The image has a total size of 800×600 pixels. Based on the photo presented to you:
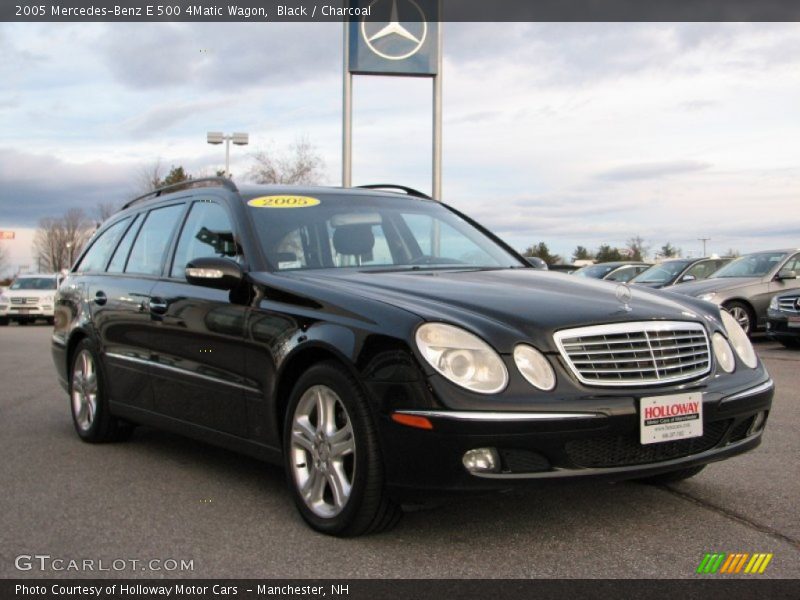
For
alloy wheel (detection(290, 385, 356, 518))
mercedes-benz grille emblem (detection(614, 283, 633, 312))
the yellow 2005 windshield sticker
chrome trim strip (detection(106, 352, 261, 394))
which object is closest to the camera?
alloy wheel (detection(290, 385, 356, 518))

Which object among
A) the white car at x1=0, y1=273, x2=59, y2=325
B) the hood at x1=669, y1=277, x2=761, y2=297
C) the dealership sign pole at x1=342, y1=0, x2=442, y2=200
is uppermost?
the dealership sign pole at x1=342, y1=0, x2=442, y2=200

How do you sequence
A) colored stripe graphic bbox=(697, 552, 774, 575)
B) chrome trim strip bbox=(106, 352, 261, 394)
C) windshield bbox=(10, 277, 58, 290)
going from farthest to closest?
windshield bbox=(10, 277, 58, 290)
chrome trim strip bbox=(106, 352, 261, 394)
colored stripe graphic bbox=(697, 552, 774, 575)

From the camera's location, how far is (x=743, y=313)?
15.4m

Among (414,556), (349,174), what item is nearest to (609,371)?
(414,556)

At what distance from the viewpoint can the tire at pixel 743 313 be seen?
1527 centimetres

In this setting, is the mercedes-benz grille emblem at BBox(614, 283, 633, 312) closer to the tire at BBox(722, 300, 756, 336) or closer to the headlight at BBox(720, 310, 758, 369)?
the headlight at BBox(720, 310, 758, 369)

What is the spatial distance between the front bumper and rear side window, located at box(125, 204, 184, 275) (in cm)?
266

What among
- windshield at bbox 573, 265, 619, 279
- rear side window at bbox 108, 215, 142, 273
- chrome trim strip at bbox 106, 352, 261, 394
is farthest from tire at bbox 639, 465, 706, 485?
windshield at bbox 573, 265, 619, 279

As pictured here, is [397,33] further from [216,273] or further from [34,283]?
[216,273]

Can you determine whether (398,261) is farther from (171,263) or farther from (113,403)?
(113,403)

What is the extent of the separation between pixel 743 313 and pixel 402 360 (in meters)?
12.9

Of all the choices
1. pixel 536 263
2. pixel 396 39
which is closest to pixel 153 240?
pixel 536 263

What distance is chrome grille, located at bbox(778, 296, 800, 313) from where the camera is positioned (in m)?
13.5

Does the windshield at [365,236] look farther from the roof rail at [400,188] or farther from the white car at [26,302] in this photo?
the white car at [26,302]
